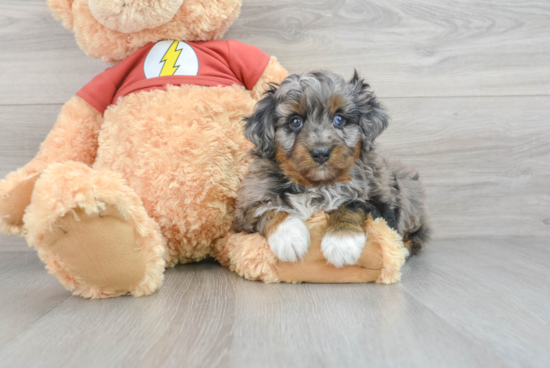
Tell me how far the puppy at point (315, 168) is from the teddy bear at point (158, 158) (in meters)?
0.07

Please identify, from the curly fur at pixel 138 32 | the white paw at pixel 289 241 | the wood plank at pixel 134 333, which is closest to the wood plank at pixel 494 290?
the white paw at pixel 289 241

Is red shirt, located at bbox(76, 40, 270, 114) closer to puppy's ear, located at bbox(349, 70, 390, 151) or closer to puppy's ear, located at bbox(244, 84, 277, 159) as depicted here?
puppy's ear, located at bbox(244, 84, 277, 159)

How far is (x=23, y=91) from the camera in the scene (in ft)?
6.66

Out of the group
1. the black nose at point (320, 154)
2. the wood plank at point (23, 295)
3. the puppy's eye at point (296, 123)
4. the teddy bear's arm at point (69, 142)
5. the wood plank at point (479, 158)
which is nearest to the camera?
the wood plank at point (23, 295)

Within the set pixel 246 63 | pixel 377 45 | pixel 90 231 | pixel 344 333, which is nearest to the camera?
pixel 344 333

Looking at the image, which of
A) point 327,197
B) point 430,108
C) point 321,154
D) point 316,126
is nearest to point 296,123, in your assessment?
point 316,126

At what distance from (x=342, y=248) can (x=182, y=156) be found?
2.09 ft

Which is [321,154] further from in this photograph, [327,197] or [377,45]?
[377,45]

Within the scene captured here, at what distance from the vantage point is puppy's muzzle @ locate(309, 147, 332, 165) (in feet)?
4.33

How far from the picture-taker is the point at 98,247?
117 cm

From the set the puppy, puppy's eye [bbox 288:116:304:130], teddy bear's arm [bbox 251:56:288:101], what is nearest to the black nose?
the puppy

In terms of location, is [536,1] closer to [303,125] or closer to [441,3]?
[441,3]

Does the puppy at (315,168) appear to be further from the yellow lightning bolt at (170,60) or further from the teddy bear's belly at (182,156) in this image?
the yellow lightning bolt at (170,60)

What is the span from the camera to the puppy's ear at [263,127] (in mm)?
1446
